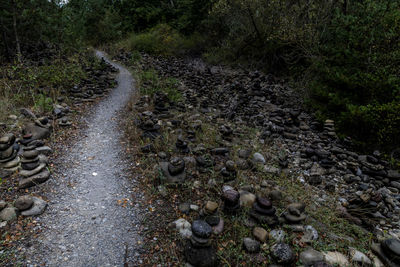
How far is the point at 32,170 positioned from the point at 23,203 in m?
0.82

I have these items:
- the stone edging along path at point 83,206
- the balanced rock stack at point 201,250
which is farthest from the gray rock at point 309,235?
the stone edging along path at point 83,206

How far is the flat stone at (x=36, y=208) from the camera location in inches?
119

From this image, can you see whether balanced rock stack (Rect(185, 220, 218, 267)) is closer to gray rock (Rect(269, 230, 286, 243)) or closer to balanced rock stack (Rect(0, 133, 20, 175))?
gray rock (Rect(269, 230, 286, 243))

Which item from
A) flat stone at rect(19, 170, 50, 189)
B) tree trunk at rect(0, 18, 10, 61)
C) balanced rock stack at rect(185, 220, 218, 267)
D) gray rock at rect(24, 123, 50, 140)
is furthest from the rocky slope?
tree trunk at rect(0, 18, 10, 61)

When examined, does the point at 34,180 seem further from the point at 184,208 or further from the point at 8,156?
the point at 184,208

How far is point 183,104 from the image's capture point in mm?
7422

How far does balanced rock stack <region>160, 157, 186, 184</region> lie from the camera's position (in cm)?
379

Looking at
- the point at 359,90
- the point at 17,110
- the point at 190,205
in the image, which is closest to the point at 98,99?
the point at 17,110

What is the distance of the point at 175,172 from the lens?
3.81 m

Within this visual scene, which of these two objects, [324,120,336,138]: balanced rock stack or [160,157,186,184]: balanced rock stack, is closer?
[160,157,186,184]: balanced rock stack

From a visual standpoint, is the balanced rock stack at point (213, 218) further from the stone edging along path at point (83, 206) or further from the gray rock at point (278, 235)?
the stone edging along path at point (83, 206)

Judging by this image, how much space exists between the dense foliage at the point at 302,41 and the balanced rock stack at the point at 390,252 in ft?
11.3

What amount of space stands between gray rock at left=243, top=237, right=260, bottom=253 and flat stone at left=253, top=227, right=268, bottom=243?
0.08m

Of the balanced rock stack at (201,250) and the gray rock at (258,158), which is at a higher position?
the balanced rock stack at (201,250)
